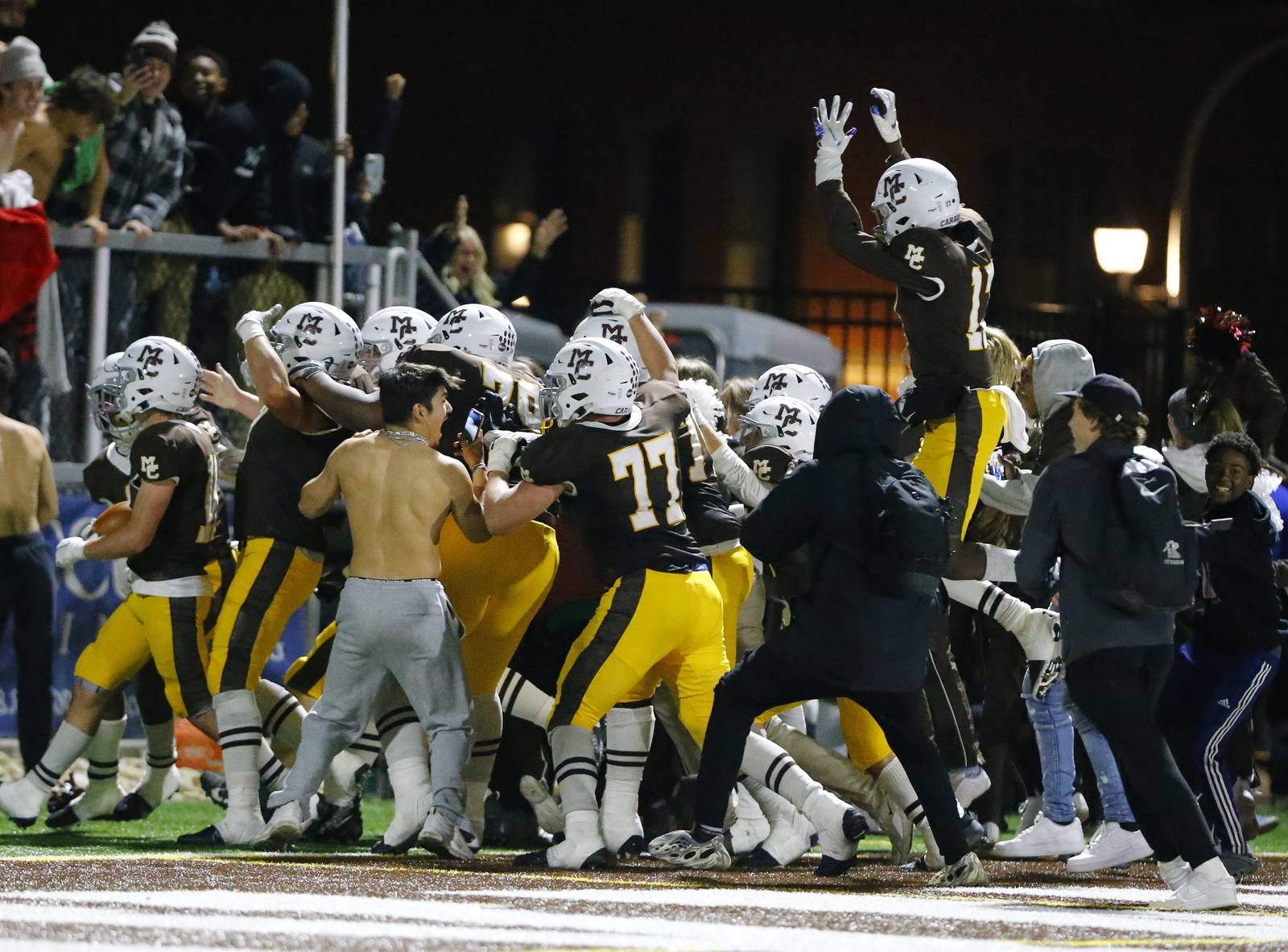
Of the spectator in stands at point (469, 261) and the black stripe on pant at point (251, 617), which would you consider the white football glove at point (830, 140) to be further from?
the spectator in stands at point (469, 261)

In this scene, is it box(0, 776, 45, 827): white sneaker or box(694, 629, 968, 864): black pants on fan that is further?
box(0, 776, 45, 827): white sneaker

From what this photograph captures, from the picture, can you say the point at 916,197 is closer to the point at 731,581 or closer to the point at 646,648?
the point at 731,581

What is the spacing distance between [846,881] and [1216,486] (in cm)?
222

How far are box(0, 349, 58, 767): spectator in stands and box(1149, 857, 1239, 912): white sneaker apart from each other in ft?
18.7

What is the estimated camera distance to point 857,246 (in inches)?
380

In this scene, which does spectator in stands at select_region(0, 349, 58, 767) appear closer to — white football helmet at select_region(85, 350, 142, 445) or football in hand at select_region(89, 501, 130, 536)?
white football helmet at select_region(85, 350, 142, 445)

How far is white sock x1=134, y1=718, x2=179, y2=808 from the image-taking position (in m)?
11.0

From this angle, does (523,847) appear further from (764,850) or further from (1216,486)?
(1216,486)

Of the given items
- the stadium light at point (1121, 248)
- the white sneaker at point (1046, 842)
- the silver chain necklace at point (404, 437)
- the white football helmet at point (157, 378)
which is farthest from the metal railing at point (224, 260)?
the stadium light at point (1121, 248)

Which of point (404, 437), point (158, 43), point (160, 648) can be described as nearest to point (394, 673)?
point (404, 437)

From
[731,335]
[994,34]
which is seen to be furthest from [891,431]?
[994,34]

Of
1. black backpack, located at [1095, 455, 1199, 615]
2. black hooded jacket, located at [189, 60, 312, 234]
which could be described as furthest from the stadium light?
black backpack, located at [1095, 455, 1199, 615]

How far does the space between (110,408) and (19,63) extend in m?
2.28

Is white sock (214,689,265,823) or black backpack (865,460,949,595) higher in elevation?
black backpack (865,460,949,595)
